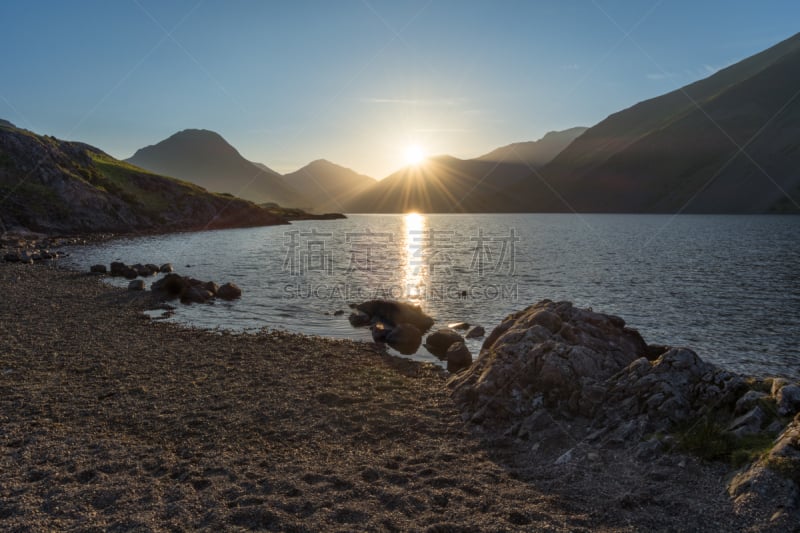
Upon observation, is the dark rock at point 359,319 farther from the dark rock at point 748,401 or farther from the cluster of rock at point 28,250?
the cluster of rock at point 28,250

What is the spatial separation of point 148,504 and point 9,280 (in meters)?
42.7

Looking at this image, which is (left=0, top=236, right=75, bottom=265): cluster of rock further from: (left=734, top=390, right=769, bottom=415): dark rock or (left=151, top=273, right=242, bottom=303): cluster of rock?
(left=734, top=390, right=769, bottom=415): dark rock

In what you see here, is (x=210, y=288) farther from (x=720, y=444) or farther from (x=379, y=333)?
(x=720, y=444)

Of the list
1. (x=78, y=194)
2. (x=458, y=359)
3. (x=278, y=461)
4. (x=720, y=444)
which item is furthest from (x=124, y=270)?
(x=78, y=194)

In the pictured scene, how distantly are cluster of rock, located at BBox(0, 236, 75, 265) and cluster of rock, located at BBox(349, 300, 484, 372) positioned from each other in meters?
46.5

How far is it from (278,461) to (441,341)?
14407mm

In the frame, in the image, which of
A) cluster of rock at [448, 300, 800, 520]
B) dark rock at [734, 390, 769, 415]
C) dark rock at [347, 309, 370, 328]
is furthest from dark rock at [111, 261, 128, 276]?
dark rock at [734, 390, 769, 415]

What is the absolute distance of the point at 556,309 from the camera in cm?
2039

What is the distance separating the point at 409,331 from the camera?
1065 inches

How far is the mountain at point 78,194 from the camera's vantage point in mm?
94438

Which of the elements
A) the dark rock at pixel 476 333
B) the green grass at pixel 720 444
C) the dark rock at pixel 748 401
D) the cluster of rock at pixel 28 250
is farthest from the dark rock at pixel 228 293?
the dark rock at pixel 748 401

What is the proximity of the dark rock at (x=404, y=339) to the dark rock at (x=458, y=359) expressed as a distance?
3.24 m

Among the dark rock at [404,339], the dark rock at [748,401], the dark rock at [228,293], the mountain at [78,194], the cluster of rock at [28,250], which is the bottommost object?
the dark rock at [404,339]

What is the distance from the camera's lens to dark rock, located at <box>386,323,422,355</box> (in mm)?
25578
